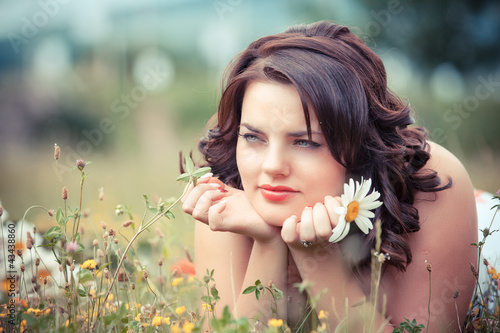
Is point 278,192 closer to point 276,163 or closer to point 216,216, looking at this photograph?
point 276,163

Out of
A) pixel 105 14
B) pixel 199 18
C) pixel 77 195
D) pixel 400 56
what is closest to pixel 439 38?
pixel 400 56

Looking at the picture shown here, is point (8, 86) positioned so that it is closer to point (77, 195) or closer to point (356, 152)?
point (77, 195)

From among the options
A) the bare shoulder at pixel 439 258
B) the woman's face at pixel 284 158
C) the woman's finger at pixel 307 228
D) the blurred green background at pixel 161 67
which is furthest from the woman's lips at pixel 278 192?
the blurred green background at pixel 161 67

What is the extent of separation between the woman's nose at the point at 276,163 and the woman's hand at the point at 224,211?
19cm

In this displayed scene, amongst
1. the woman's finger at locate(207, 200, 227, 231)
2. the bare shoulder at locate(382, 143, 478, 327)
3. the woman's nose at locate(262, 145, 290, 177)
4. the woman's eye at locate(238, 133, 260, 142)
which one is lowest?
the bare shoulder at locate(382, 143, 478, 327)

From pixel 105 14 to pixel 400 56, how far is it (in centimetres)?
452

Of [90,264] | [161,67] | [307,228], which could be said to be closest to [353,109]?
[307,228]

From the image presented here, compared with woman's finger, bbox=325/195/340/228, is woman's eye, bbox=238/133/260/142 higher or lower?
higher

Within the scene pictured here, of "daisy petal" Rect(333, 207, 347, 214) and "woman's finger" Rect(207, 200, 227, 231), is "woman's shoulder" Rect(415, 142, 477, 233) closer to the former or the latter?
"daisy petal" Rect(333, 207, 347, 214)

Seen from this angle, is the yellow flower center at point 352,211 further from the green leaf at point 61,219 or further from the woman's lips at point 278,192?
the green leaf at point 61,219

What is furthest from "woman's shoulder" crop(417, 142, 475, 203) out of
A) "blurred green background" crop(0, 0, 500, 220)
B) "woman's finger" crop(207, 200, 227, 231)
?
"blurred green background" crop(0, 0, 500, 220)

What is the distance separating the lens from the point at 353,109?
6.47ft

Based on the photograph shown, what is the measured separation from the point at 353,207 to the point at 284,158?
0.27 m

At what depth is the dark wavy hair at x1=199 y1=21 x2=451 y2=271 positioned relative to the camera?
1.93 meters
